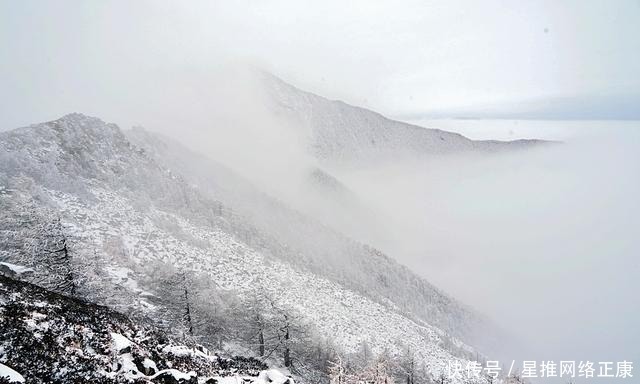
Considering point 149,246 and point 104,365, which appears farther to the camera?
point 149,246

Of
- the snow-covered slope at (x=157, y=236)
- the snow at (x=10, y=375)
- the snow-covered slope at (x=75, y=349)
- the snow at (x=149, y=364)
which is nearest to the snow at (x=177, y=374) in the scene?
the snow-covered slope at (x=75, y=349)

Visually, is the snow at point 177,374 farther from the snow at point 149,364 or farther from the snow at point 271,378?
the snow at point 271,378

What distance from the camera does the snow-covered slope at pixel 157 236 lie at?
48.1 metres

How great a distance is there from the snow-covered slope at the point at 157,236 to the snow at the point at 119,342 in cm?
1919

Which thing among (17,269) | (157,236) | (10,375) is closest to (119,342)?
(10,375)

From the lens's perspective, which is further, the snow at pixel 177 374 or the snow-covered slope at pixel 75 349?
the snow at pixel 177 374

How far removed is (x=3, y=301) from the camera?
62.4ft

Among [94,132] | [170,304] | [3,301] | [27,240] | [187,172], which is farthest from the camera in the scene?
[187,172]

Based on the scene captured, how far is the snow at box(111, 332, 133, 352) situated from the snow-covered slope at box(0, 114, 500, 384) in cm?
1919

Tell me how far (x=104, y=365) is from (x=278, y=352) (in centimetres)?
2927

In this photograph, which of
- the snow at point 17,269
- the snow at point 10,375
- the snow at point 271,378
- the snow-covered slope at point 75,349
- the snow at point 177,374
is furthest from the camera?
the snow at point 17,269

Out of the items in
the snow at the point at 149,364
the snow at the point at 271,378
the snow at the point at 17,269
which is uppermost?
the snow at the point at 17,269

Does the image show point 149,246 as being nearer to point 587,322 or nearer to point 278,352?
point 278,352

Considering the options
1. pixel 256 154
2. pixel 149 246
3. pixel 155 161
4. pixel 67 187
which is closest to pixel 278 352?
pixel 149 246
